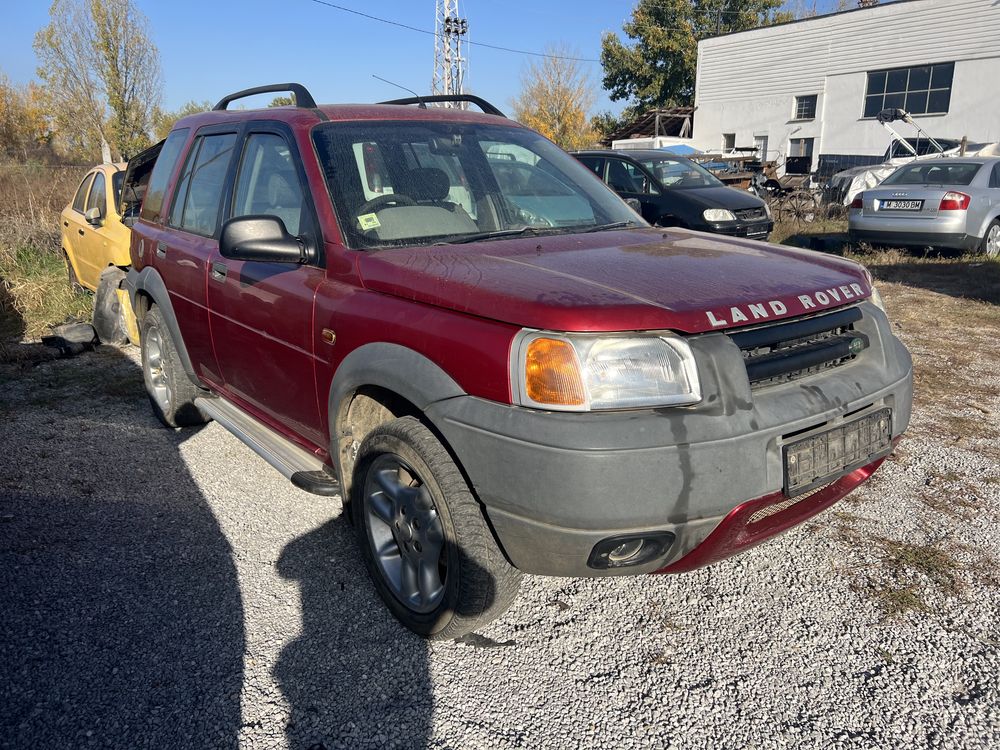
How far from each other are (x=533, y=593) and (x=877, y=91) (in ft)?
101

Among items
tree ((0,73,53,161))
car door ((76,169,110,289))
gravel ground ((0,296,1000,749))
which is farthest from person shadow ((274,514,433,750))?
tree ((0,73,53,161))

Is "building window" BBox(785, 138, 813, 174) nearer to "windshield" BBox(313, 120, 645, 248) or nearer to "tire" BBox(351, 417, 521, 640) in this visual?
"windshield" BBox(313, 120, 645, 248)

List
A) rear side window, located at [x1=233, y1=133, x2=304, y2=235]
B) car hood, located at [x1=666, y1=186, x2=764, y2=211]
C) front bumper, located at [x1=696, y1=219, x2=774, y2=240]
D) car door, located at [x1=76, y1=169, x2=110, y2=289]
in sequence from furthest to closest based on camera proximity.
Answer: car hood, located at [x1=666, y1=186, x2=764, y2=211] → front bumper, located at [x1=696, y1=219, x2=774, y2=240] → car door, located at [x1=76, y1=169, x2=110, y2=289] → rear side window, located at [x1=233, y1=133, x2=304, y2=235]

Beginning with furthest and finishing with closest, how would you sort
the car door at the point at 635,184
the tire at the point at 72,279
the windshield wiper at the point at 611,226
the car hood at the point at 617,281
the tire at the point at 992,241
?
1. the car door at the point at 635,184
2. the tire at the point at 992,241
3. the tire at the point at 72,279
4. the windshield wiper at the point at 611,226
5. the car hood at the point at 617,281

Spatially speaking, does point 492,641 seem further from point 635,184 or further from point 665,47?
point 665,47

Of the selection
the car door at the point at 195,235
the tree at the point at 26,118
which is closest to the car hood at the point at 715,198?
the car door at the point at 195,235

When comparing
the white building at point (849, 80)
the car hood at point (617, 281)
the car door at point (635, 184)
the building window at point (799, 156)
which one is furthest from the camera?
the building window at point (799, 156)

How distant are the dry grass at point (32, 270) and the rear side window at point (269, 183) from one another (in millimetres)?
5272

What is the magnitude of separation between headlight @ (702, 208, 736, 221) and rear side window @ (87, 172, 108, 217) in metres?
7.33

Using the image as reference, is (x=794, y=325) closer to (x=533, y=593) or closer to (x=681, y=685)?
(x=681, y=685)

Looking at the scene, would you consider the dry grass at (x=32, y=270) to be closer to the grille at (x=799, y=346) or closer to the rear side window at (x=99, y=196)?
the rear side window at (x=99, y=196)

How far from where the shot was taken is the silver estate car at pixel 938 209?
10.3 m

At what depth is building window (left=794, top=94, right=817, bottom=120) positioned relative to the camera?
30.0 m

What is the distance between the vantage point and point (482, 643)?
267cm
